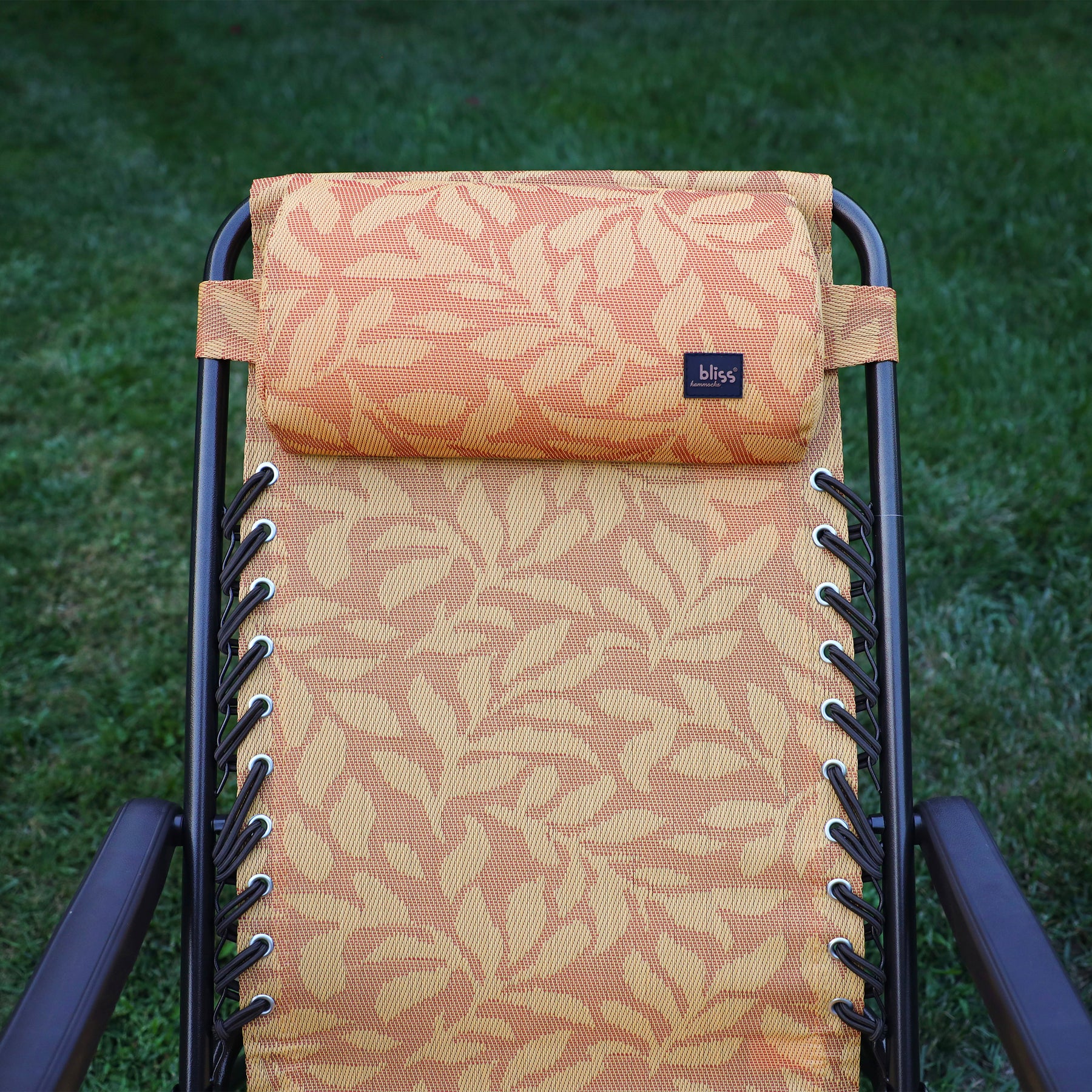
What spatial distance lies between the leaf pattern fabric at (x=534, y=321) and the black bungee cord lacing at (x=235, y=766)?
0.13 meters

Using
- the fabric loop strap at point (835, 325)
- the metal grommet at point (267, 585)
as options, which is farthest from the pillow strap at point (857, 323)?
the metal grommet at point (267, 585)

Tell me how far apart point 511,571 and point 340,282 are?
386 millimetres

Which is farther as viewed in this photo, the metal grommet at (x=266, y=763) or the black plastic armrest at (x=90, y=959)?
the metal grommet at (x=266, y=763)

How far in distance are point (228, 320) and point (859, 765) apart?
0.94 m

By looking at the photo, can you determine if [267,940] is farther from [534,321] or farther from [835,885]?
[534,321]

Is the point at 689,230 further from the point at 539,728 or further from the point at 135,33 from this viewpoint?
the point at 135,33

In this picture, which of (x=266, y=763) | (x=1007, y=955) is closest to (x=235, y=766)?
(x=266, y=763)

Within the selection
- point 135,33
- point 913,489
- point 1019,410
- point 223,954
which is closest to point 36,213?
point 135,33

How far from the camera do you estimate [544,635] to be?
46.9 inches

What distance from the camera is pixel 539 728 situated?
1.17 meters

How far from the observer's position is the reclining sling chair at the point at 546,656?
112 cm

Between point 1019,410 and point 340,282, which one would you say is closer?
point 340,282

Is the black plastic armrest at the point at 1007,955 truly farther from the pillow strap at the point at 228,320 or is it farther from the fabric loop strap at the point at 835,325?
the pillow strap at the point at 228,320

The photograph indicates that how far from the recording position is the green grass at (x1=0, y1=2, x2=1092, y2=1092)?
1.81 metres
